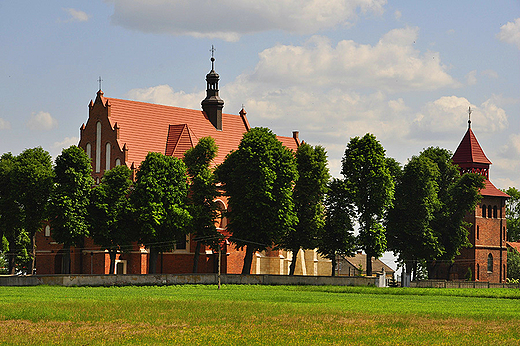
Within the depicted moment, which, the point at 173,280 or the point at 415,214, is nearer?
the point at 173,280

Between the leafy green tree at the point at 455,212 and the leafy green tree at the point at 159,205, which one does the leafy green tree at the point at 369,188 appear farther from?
the leafy green tree at the point at 159,205

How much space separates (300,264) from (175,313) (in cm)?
4763

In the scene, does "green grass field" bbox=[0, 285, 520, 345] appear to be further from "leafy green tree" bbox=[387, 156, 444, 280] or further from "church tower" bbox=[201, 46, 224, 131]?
"church tower" bbox=[201, 46, 224, 131]

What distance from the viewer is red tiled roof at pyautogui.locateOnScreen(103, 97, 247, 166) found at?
75000mm

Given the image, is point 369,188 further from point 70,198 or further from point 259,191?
point 70,198

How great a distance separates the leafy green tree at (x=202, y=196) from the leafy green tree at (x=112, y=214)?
5428 mm

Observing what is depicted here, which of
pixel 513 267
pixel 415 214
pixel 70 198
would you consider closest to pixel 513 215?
pixel 513 267

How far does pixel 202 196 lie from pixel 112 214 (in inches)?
308

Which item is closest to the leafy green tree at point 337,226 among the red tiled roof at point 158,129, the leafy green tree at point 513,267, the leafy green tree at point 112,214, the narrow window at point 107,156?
the red tiled roof at point 158,129

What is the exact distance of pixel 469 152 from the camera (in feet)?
312

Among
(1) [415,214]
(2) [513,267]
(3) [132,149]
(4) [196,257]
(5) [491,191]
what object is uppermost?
(3) [132,149]

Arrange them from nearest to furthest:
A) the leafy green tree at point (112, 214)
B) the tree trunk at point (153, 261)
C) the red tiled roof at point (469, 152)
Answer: the leafy green tree at point (112, 214) → the tree trunk at point (153, 261) → the red tiled roof at point (469, 152)

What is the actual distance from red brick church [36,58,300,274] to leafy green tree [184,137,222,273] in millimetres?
3507

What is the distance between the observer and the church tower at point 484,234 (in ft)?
292
